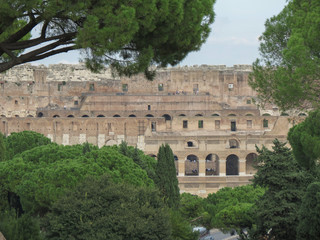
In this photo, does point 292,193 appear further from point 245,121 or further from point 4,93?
point 4,93

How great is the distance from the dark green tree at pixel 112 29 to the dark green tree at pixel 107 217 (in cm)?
373

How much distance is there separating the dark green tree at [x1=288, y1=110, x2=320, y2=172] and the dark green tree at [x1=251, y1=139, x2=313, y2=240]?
0.96 metres

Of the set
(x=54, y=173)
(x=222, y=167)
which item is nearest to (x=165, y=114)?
(x=222, y=167)

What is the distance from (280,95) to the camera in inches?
627

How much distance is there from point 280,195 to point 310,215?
2231 millimetres

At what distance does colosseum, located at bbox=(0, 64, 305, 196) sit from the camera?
133 feet

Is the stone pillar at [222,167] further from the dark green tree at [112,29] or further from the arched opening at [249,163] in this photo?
the dark green tree at [112,29]

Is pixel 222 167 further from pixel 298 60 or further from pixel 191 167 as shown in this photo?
pixel 298 60

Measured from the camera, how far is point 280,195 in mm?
16328

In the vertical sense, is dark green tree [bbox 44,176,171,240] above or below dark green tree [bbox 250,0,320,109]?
below

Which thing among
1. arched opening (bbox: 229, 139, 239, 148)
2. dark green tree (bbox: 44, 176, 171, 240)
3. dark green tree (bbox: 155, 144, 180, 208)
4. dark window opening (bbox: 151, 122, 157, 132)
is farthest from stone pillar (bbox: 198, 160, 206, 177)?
dark green tree (bbox: 44, 176, 171, 240)

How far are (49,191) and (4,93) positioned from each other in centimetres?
3469

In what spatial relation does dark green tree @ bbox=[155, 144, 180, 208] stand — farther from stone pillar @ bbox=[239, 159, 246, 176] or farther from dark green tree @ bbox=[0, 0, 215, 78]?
stone pillar @ bbox=[239, 159, 246, 176]

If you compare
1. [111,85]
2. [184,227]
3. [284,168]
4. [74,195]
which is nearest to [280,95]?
[284,168]
